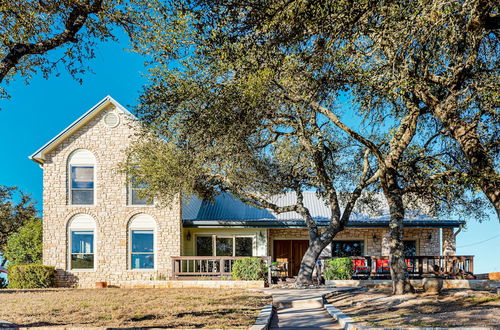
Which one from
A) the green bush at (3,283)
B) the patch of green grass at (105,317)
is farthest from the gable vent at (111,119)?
the patch of green grass at (105,317)

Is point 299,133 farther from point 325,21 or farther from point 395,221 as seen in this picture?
point 325,21

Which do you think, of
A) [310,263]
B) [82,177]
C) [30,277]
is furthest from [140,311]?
[82,177]

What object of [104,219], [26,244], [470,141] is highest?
[470,141]

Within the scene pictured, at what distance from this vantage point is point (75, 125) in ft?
69.7

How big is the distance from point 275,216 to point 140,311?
13.3 meters

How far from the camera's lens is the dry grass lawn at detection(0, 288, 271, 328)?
899 cm

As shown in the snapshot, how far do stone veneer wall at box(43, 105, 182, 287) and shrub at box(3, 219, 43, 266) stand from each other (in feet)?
25.0

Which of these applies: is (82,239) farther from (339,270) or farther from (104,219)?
(339,270)

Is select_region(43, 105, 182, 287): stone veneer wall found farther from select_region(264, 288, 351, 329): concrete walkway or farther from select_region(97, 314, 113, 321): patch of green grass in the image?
select_region(97, 314, 113, 321): patch of green grass

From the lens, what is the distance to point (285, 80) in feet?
37.7

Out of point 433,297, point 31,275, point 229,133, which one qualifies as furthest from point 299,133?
point 31,275

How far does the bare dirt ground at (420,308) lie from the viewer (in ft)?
28.8

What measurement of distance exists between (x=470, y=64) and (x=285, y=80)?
3753 mm

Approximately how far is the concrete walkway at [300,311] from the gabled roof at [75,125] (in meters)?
10.7
